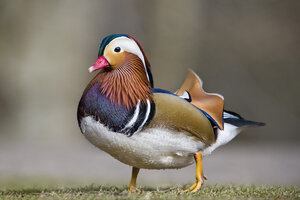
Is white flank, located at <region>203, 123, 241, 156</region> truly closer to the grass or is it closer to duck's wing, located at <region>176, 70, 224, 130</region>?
duck's wing, located at <region>176, 70, 224, 130</region>

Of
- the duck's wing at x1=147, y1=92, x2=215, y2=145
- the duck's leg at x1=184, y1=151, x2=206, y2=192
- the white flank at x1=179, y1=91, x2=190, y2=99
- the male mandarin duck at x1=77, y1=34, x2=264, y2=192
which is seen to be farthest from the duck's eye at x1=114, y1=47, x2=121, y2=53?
the duck's leg at x1=184, y1=151, x2=206, y2=192

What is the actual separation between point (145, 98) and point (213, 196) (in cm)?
70

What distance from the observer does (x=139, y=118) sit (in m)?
2.92

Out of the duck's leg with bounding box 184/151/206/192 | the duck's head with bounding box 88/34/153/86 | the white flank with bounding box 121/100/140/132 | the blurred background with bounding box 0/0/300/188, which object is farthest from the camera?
the blurred background with bounding box 0/0/300/188

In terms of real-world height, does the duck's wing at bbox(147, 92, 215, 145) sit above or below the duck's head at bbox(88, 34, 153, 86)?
below

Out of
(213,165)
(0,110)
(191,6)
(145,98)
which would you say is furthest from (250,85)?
(145,98)

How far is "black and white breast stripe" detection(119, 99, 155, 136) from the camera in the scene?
2.89 m

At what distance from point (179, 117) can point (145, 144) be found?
0.25m

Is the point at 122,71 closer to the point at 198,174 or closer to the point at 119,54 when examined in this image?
the point at 119,54

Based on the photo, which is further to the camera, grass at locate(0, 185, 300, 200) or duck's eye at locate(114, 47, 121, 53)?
duck's eye at locate(114, 47, 121, 53)

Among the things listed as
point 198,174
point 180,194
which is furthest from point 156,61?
point 180,194

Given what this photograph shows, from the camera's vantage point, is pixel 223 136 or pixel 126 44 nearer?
pixel 126 44

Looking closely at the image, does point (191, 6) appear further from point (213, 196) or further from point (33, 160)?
point (213, 196)

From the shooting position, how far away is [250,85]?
34.6 feet
